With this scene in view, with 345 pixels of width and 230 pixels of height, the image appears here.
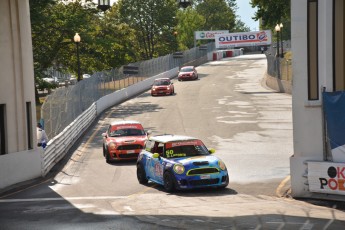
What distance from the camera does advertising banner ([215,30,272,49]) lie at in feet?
365

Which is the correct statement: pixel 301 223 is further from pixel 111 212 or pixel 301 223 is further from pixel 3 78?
pixel 3 78

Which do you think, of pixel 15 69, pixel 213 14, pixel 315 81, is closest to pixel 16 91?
pixel 15 69

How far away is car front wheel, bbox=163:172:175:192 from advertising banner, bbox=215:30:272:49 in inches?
3672

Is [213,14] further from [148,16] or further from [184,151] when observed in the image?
[184,151]

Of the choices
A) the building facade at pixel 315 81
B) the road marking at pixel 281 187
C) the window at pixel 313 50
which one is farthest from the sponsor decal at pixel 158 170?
the window at pixel 313 50

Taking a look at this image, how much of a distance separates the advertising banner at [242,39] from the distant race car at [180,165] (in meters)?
91.9

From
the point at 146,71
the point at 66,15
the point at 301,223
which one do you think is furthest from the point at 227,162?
the point at 146,71

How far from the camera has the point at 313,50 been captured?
1794cm

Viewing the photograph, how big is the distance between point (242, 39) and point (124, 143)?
88176mm

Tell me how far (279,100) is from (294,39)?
29.9 metres

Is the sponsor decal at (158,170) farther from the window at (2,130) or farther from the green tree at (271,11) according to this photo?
the green tree at (271,11)

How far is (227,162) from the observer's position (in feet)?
84.3

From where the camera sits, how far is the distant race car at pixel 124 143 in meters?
26.5

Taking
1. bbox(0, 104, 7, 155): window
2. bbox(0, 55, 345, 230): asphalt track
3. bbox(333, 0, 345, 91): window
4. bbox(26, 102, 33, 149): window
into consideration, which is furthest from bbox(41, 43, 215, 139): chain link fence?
bbox(333, 0, 345, 91): window
